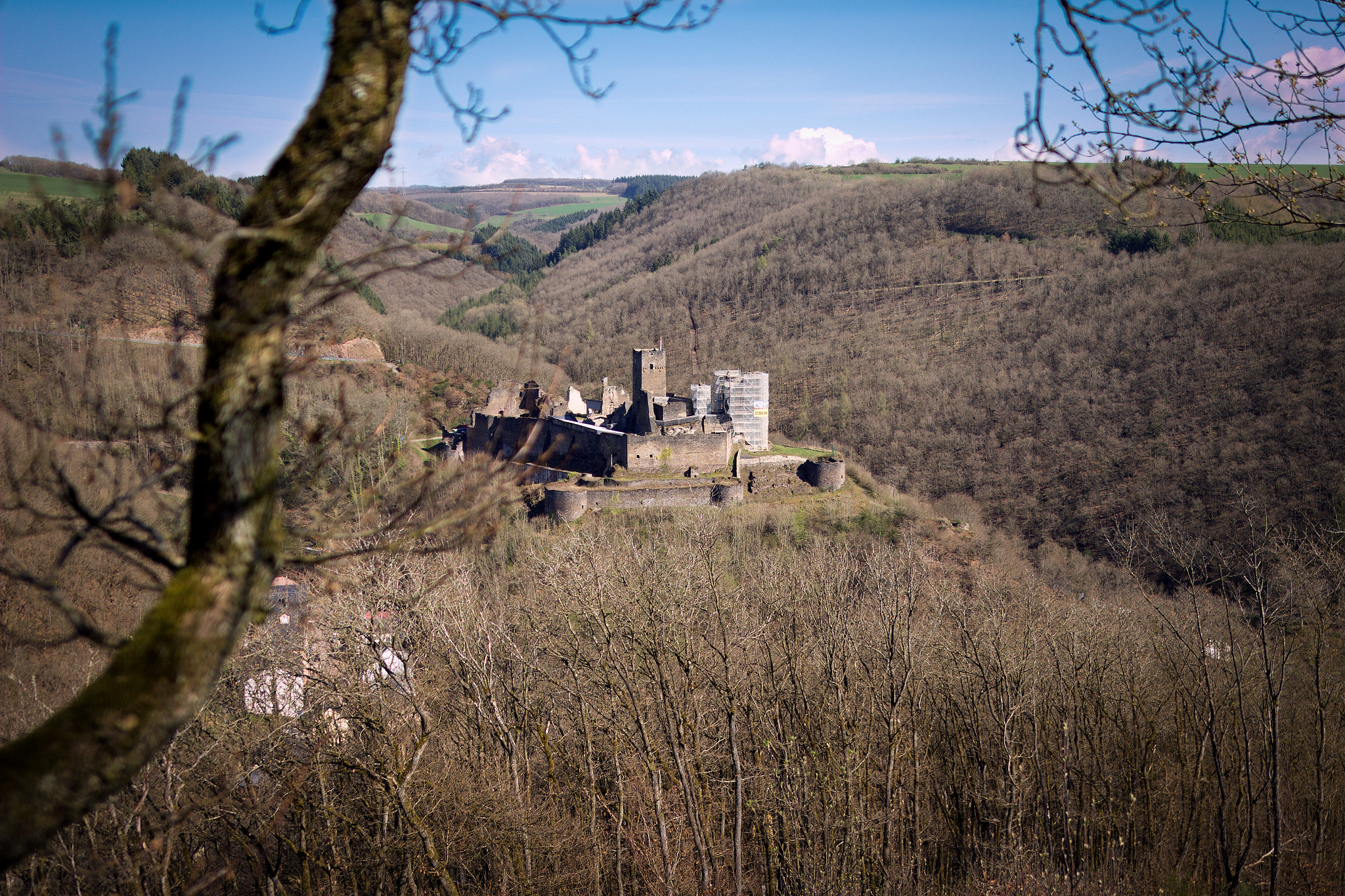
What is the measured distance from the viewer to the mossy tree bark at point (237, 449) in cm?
197

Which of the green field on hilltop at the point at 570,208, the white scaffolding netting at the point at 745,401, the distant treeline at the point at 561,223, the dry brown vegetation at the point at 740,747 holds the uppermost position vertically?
the green field on hilltop at the point at 570,208

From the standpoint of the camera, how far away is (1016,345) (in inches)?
2477

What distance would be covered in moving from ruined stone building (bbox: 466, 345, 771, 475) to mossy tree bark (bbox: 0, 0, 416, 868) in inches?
1037

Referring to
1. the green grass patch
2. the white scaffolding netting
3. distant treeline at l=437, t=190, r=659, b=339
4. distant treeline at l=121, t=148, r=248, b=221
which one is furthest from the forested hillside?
distant treeline at l=121, t=148, r=248, b=221

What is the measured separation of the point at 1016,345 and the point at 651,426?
43.0 metres

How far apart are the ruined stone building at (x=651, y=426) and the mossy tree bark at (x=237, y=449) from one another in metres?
26.3

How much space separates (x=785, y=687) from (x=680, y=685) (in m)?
2.84

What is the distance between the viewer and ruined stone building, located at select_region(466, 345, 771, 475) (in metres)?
31.8

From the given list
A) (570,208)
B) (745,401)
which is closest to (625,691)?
(745,401)

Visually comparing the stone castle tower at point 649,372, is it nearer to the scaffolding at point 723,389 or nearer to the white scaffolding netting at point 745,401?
the scaffolding at point 723,389

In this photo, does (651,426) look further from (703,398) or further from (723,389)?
(703,398)

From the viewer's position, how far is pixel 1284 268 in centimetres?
5584

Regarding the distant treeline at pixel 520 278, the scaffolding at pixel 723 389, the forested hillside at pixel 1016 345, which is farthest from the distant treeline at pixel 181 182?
the distant treeline at pixel 520 278

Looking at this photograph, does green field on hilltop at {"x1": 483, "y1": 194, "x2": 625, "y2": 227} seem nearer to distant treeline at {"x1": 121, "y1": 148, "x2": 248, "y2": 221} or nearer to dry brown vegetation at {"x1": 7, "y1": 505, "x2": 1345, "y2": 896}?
dry brown vegetation at {"x1": 7, "y1": 505, "x2": 1345, "y2": 896}
